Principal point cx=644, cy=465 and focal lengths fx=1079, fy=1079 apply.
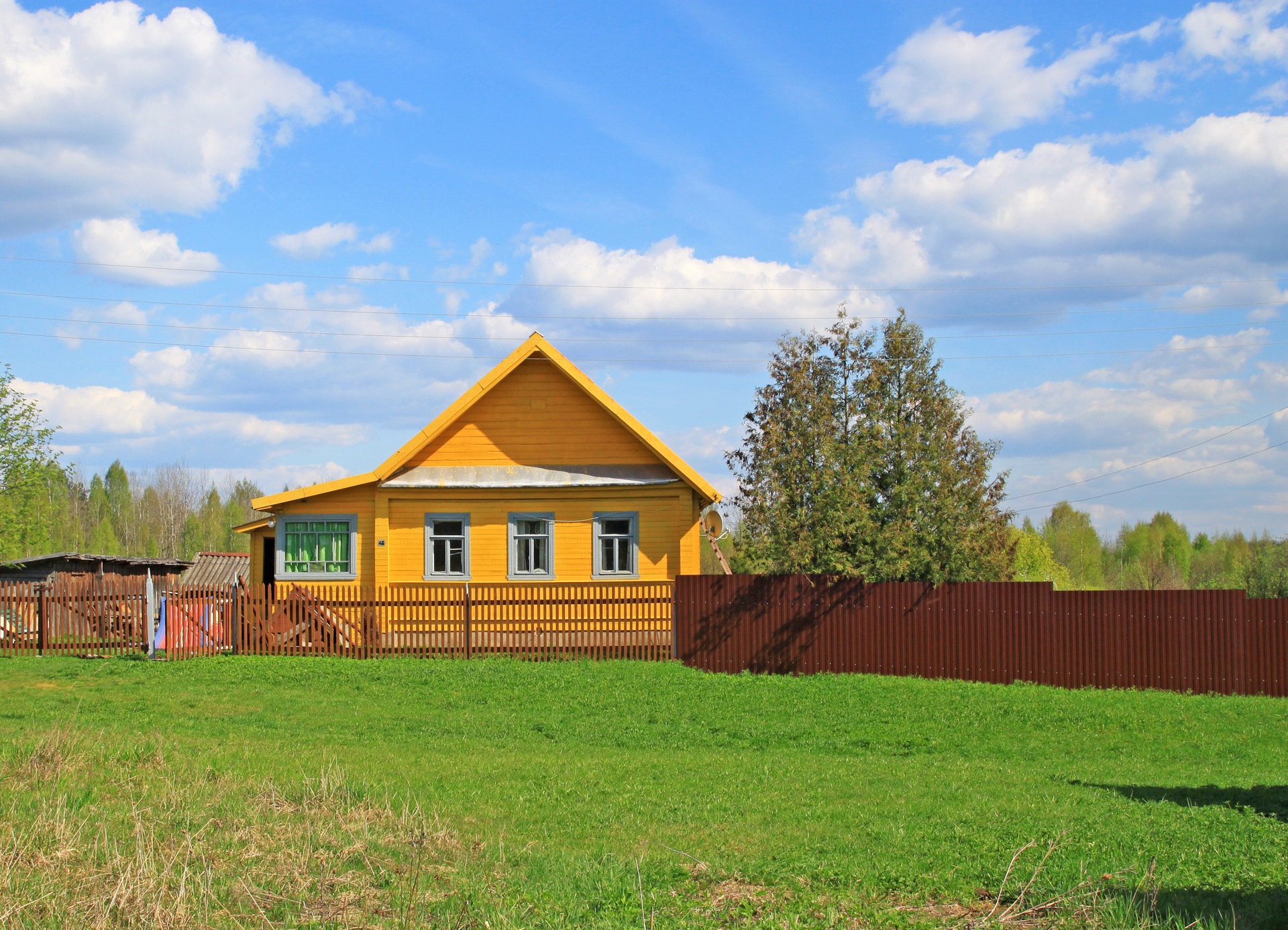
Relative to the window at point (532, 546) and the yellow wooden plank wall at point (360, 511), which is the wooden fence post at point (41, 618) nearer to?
the yellow wooden plank wall at point (360, 511)

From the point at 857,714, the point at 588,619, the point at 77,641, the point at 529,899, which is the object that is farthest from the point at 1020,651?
the point at 77,641

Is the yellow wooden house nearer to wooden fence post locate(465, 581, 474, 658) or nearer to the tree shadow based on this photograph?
wooden fence post locate(465, 581, 474, 658)

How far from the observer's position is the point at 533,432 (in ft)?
76.9

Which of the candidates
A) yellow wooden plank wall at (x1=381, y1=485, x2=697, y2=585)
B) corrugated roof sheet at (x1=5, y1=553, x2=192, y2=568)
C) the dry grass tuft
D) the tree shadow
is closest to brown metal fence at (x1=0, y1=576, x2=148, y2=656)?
yellow wooden plank wall at (x1=381, y1=485, x2=697, y2=585)

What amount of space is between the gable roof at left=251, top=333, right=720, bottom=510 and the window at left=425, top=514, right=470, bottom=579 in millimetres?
1444

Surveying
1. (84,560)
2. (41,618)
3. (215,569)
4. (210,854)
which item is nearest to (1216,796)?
(210,854)

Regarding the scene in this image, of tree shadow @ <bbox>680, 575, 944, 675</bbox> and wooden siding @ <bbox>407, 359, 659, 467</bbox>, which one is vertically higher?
wooden siding @ <bbox>407, 359, 659, 467</bbox>

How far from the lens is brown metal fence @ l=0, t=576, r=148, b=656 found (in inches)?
815

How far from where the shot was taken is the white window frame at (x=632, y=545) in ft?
75.7

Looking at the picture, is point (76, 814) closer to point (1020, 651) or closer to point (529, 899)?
point (529, 899)

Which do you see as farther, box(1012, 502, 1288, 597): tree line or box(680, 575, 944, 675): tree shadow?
box(1012, 502, 1288, 597): tree line

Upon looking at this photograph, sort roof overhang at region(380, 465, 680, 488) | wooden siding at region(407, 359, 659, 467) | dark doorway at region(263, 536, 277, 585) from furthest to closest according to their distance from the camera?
dark doorway at region(263, 536, 277, 585), wooden siding at region(407, 359, 659, 467), roof overhang at region(380, 465, 680, 488)

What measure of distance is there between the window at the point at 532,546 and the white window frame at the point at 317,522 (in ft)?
11.0

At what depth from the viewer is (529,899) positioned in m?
6.42
